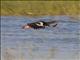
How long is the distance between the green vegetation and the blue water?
37mm

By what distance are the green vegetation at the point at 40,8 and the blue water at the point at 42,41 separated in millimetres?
37

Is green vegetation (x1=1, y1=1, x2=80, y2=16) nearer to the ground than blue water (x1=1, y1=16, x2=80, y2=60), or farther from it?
farther from it

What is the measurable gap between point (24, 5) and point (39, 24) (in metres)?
0.15

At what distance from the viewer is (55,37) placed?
1604 millimetres

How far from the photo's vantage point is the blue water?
63.1 inches

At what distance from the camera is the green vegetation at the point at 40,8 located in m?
1.61

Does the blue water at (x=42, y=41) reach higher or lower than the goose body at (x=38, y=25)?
lower

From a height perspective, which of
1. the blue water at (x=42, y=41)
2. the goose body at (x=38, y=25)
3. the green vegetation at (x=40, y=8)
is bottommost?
the blue water at (x=42, y=41)

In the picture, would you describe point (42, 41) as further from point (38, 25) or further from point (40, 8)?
point (40, 8)

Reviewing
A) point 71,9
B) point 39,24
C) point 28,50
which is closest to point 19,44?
point 28,50

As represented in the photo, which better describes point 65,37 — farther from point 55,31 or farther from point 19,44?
point 19,44

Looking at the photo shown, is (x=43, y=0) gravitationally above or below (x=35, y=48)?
above

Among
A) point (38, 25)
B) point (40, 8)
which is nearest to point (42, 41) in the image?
point (38, 25)

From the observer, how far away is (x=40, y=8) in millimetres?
1611
